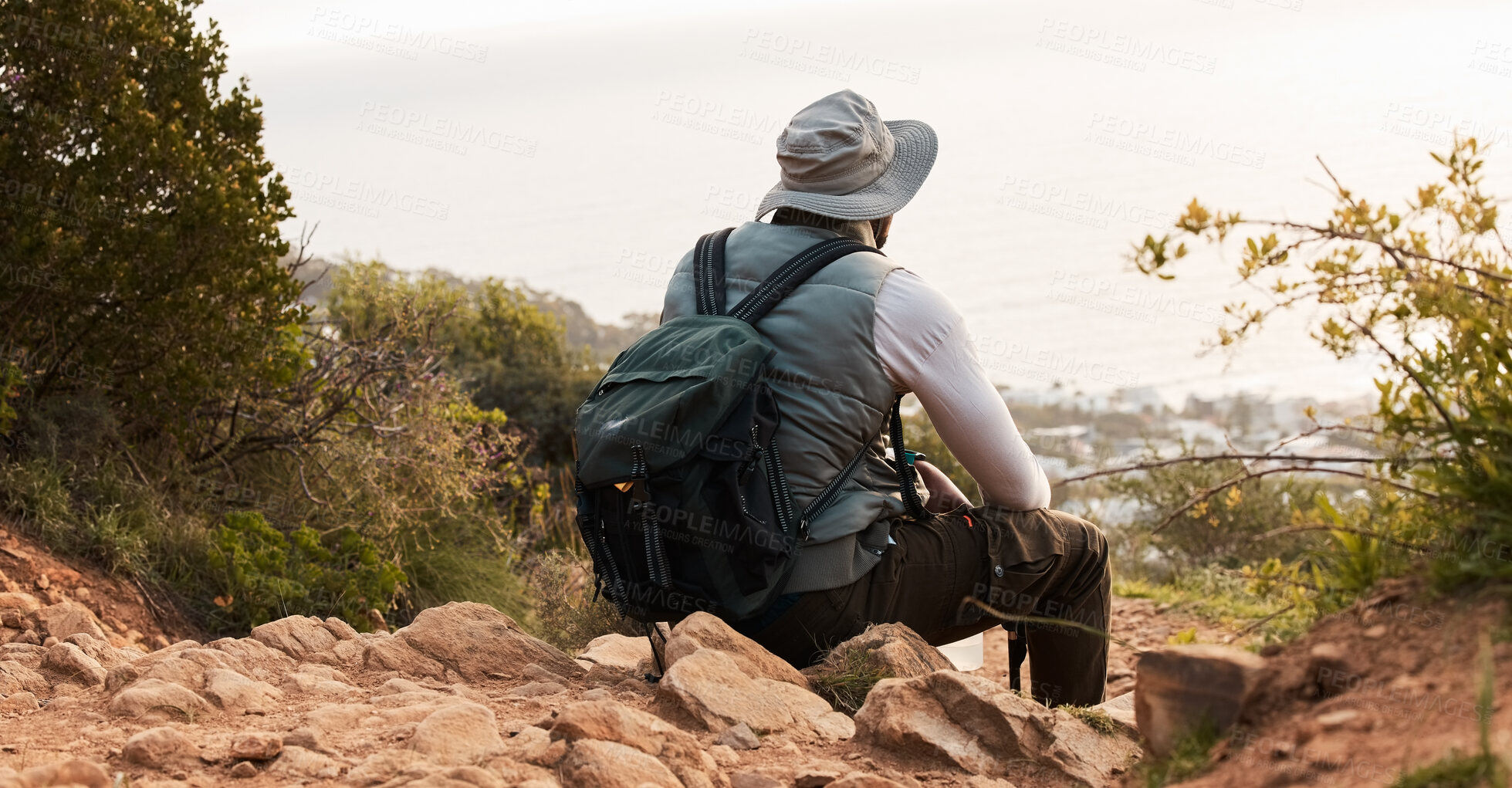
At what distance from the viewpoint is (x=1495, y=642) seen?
1.69m

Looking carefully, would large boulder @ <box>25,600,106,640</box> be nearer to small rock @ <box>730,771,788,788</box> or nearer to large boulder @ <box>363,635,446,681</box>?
large boulder @ <box>363,635,446,681</box>

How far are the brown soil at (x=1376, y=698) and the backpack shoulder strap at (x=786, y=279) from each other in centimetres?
134

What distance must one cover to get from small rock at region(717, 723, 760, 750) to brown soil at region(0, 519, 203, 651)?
2.37 m

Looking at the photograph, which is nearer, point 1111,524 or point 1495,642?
point 1495,642

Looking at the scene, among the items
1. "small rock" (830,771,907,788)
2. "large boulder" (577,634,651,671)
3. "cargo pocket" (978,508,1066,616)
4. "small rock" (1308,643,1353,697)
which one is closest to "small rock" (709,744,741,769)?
"small rock" (830,771,907,788)

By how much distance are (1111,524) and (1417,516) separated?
679 cm

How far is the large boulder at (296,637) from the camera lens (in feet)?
10.2

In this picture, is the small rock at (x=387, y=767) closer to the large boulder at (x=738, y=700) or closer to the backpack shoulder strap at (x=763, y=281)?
the large boulder at (x=738, y=700)

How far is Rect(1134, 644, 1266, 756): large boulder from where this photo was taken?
1.87 m

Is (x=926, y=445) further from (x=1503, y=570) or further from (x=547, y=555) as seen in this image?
(x=1503, y=570)

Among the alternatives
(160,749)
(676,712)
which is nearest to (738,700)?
(676,712)

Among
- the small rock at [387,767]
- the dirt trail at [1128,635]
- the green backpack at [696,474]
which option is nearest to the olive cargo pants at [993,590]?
the green backpack at [696,474]

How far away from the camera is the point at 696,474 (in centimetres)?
263

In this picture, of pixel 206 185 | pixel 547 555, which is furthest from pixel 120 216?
pixel 547 555
